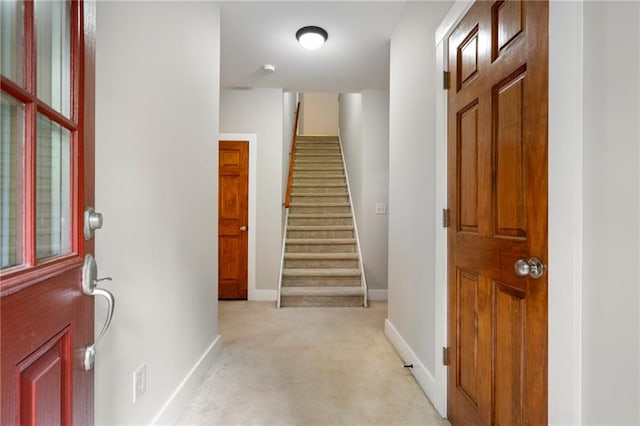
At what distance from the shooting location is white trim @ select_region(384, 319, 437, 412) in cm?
196

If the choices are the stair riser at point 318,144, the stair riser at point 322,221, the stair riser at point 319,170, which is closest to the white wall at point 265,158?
the stair riser at point 322,221

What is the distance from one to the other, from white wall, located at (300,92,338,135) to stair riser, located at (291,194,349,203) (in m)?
3.44

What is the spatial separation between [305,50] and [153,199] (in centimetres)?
231

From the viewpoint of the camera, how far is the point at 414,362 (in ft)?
7.40

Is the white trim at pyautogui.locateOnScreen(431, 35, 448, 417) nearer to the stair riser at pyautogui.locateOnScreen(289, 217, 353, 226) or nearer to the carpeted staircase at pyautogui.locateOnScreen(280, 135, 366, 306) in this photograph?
the carpeted staircase at pyautogui.locateOnScreen(280, 135, 366, 306)

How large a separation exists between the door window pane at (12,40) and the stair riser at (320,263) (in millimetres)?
4056

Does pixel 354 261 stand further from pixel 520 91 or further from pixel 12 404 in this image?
pixel 12 404

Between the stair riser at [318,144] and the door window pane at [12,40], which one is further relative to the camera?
the stair riser at [318,144]

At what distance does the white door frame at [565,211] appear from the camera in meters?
0.91

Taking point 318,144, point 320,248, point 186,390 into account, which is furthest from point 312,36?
point 318,144

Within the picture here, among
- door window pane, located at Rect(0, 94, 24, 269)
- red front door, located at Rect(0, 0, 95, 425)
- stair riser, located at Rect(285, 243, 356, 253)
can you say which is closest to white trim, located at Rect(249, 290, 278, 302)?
stair riser, located at Rect(285, 243, 356, 253)

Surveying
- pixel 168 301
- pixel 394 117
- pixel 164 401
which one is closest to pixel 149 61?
pixel 168 301

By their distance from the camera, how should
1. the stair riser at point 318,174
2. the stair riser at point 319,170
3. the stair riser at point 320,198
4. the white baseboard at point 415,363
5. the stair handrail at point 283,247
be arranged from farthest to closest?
the stair riser at point 319,170 < the stair riser at point 318,174 < the stair riser at point 320,198 < the stair handrail at point 283,247 < the white baseboard at point 415,363

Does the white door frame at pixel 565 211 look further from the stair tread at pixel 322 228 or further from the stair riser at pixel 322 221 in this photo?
the stair riser at pixel 322 221
